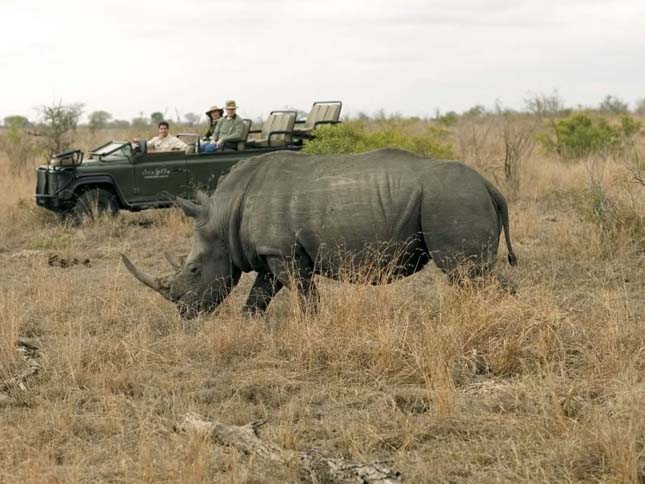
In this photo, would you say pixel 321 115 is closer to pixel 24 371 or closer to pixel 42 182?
pixel 42 182

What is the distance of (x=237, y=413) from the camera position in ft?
20.7

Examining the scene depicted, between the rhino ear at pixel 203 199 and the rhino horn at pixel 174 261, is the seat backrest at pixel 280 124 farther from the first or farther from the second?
the rhino horn at pixel 174 261

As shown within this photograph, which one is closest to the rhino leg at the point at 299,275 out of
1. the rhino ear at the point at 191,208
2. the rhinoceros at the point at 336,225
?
the rhinoceros at the point at 336,225

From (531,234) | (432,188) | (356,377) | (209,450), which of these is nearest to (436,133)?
(531,234)

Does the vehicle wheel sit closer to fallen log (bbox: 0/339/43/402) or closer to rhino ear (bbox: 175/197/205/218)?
Result: rhino ear (bbox: 175/197/205/218)

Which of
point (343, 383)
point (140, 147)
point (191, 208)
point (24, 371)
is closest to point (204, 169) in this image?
point (140, 147)

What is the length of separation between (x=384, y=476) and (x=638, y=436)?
1353 millimetres

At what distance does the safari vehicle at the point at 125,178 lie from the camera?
609 inches

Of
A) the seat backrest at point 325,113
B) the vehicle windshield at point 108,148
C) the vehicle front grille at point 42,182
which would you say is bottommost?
the vehicle front grille at point 42,182

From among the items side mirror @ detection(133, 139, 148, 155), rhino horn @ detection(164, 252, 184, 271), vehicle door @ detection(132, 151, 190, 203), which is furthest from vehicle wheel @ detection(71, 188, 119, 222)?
rhino horn @ detection(164, 252, 184, 271)

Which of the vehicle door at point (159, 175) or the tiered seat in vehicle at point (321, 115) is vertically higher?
the tiered seat in vehicle at point (321, 115)

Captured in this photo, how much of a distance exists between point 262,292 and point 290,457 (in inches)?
151

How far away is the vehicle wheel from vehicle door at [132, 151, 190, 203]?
0.37 metres

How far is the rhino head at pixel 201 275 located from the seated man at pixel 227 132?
692 centimetres
